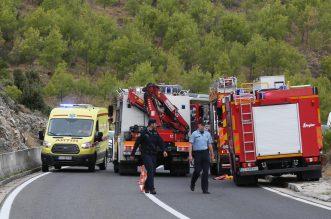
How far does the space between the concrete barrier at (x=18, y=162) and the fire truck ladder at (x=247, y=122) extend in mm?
7257

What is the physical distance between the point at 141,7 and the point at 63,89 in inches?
1533

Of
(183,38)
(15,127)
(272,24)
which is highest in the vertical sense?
(272,24)

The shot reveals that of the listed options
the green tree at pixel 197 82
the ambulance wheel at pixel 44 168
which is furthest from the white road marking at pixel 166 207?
the green tree at pixel 197 82

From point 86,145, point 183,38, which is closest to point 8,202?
point 86,145

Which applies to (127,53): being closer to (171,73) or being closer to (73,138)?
(171,73)

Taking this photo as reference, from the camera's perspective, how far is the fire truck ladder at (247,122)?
19.3 metres

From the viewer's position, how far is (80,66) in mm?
86188

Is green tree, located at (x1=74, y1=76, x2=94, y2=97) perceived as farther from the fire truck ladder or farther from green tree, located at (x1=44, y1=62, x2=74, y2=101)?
the fire truck ladder

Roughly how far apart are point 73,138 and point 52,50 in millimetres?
52872

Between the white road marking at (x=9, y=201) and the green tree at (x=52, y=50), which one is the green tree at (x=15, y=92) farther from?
the white road marking at (x=9, y=201)

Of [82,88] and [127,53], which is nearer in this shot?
[82,88]

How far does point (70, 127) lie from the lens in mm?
27859

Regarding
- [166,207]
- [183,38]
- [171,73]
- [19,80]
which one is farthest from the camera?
[183,38]

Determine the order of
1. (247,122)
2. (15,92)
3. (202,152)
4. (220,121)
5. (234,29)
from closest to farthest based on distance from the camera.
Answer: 1. (202,152)
2. (247,122)
3. (220,121)
4. (15,92)
5. (234,29)
